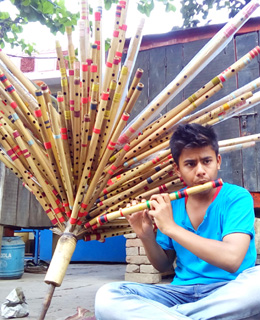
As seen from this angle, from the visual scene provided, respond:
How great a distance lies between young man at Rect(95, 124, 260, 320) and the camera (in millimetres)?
1233

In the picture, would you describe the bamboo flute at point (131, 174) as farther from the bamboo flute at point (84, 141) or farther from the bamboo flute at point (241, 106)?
the bamboo flute at point (241, 106)

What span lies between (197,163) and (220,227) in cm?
28

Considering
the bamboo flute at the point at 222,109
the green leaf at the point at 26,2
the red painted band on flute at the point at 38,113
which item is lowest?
the red painted band on flute at the point at 38,113

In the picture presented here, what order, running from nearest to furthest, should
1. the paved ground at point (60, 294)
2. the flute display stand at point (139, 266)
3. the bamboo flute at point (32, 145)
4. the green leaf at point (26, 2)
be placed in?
the bamboo flute at point (32, 145) → the paved ground at point (60, 294) → the flute display stand at point (139, 266) → the green leaf at point (26, 2)

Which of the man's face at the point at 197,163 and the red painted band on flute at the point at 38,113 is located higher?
the red painted band on flute at the point at 38,113

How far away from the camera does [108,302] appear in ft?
4.38

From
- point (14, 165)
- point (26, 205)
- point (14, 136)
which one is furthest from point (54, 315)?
Answer: point (26, 205)

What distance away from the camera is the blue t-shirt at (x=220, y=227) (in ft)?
4.43

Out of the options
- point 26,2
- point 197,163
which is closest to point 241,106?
point 197,163

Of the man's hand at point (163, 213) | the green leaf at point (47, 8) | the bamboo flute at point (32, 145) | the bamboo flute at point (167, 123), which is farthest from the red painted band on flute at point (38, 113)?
the green leaf at point (47, 8)

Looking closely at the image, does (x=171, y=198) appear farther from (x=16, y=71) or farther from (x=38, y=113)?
(x=16, y=71)

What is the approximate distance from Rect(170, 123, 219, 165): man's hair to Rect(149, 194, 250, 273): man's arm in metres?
0.24

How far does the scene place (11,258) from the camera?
383cm

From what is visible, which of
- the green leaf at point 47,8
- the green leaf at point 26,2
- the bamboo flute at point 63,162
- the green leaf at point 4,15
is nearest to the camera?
the bamboo flute at point 63,162
